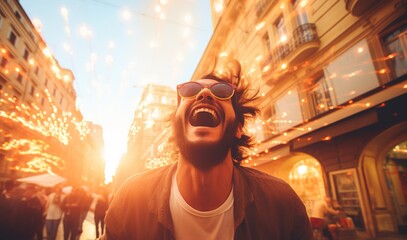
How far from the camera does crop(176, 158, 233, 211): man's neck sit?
5.35ft

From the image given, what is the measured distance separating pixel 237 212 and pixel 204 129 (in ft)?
2.24

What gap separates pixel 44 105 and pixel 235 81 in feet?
117

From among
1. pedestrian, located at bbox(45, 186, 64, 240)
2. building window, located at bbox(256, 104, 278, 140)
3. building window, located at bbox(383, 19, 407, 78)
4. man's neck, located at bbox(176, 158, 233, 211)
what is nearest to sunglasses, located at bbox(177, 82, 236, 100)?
man's neck, located at bbox(176, 158, 233, 211)

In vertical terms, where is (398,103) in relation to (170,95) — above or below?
below

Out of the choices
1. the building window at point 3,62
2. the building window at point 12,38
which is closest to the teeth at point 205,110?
the building window at point 3,62

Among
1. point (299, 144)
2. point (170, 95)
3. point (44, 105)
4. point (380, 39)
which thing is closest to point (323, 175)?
point (299, 144)

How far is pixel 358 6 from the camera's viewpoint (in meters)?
6.89

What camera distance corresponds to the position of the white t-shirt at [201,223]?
61.1 inches

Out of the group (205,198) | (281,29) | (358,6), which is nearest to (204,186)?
(205,198)

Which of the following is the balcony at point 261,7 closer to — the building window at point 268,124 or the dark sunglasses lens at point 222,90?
the building window at point 268,124

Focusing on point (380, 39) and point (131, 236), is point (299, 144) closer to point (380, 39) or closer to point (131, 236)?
point (380, 39)

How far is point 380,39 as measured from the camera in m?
6.68

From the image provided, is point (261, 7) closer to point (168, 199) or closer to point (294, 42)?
point (294, 42)

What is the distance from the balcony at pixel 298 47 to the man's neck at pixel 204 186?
28.9ft
